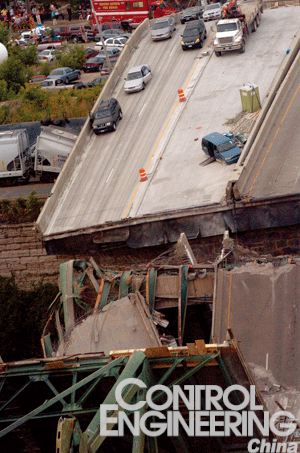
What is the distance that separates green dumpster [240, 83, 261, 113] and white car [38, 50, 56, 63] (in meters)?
28.1

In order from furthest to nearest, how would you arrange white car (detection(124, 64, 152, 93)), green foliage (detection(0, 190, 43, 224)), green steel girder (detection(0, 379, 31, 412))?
white car (detection(124, 64, 152, 93)) → green foliage (detection(0, 190, 43, 224)) → green steel girder (detection(0, 379, 31, 412))

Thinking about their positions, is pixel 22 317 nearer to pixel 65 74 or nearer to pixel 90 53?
pixel 65 74

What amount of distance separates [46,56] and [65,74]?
323 inches

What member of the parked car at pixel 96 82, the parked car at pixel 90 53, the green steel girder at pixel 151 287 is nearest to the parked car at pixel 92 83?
the parked car at pixel 96 82

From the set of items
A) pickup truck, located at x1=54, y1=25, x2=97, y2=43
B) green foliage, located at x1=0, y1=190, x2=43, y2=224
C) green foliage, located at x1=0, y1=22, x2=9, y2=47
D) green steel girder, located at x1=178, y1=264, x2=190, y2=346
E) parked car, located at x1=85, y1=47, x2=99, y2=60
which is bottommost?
pickup truck, located at x1=54, y1=25, x2=97, y2=43

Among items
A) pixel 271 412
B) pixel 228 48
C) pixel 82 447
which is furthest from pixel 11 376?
pixel 228 48

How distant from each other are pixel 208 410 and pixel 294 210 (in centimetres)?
1415

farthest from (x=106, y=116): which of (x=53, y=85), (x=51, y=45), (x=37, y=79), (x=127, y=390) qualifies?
(x=51, y=45)

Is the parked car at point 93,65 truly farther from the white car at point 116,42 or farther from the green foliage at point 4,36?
the green foliage at point 4,36

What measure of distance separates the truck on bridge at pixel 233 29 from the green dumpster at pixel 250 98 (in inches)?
314

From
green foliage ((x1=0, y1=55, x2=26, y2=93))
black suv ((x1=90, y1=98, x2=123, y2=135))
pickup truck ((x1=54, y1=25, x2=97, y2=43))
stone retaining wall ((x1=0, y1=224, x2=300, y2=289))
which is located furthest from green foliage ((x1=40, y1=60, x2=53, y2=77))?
stone retaining wall ((x1=0, y1=224, x2=300, y2=289))

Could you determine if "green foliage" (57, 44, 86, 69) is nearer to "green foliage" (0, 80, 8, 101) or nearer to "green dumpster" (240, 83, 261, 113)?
"green foliage" (0, 80, 8, 101)

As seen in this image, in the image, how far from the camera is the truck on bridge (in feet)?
149

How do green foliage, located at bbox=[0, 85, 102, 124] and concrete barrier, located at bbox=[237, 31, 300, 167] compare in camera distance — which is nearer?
concrete barrier, located at bbox=[237, 31, 300, 167]
